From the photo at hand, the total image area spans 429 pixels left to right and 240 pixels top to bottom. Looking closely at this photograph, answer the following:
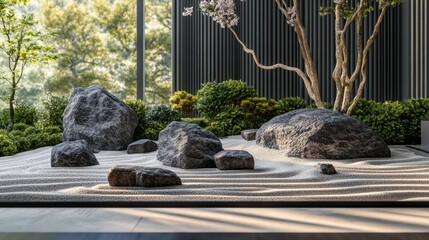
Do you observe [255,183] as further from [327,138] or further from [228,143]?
[228,143]

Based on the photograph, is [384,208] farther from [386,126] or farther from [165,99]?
[165,99]

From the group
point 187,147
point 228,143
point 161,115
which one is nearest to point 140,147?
point 228,143

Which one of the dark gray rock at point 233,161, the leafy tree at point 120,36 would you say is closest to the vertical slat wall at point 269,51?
the leafy tree at point 120,36

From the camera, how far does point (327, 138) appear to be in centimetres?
537

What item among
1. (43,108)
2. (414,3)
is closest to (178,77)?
(43,108)

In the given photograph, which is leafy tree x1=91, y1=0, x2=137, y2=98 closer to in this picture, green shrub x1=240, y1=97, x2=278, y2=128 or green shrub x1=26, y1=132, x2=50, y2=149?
green shrub x1=240, y1=97, x2=278, y2=128

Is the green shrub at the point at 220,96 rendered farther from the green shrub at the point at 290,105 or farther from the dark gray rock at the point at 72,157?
the dark gray rock at the point at 72,157

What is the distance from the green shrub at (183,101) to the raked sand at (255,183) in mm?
4005

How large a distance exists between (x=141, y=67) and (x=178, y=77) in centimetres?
74

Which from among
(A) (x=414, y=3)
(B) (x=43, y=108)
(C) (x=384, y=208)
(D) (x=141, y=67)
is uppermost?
(A) (x=414, y=3)

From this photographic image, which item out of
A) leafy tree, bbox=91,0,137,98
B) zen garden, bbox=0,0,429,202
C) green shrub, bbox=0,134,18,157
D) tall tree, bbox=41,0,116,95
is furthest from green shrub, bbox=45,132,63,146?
leafy tree, bbox=91,0,137,98

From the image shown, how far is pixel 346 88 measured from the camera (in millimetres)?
7383

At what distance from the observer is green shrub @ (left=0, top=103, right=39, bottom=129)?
8.97 meters

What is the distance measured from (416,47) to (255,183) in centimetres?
600
